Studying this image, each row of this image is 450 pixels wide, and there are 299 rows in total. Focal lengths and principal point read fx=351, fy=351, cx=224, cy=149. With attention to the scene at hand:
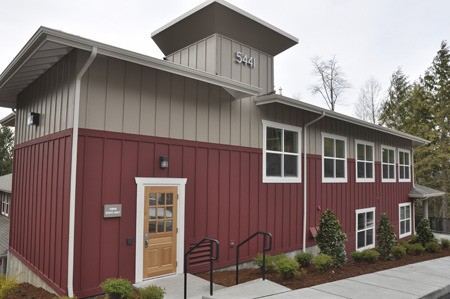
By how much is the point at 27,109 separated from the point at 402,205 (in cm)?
1637

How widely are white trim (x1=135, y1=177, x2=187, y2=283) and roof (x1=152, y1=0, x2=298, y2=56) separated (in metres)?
4.41

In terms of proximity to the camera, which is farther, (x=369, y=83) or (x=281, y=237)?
(x=369, y=83)

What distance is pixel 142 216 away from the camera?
6.93 meters

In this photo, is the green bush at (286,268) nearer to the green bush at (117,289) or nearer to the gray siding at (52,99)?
the green bush at (117,289)

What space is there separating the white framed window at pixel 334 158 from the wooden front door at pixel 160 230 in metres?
6.08

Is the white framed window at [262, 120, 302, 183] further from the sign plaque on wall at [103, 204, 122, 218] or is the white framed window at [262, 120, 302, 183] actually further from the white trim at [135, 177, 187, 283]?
the sign plaque on wall at [103, 204, 122, 218]

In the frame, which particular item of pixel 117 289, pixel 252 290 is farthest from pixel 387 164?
pixel 117 289

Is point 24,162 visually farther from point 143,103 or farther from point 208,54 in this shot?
point 208,54

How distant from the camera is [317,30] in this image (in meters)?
26.4

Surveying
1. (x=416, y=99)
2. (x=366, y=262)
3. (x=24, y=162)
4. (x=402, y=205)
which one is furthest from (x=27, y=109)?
(x=416, y=99)

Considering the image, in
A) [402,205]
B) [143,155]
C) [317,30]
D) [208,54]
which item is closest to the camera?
[143,155]

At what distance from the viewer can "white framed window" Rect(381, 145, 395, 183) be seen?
15542 mm

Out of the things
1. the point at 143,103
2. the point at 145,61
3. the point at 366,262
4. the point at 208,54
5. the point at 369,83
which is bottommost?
the point at 366,262

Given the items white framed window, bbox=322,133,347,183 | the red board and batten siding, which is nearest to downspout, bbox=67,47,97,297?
the red board and batten siding
